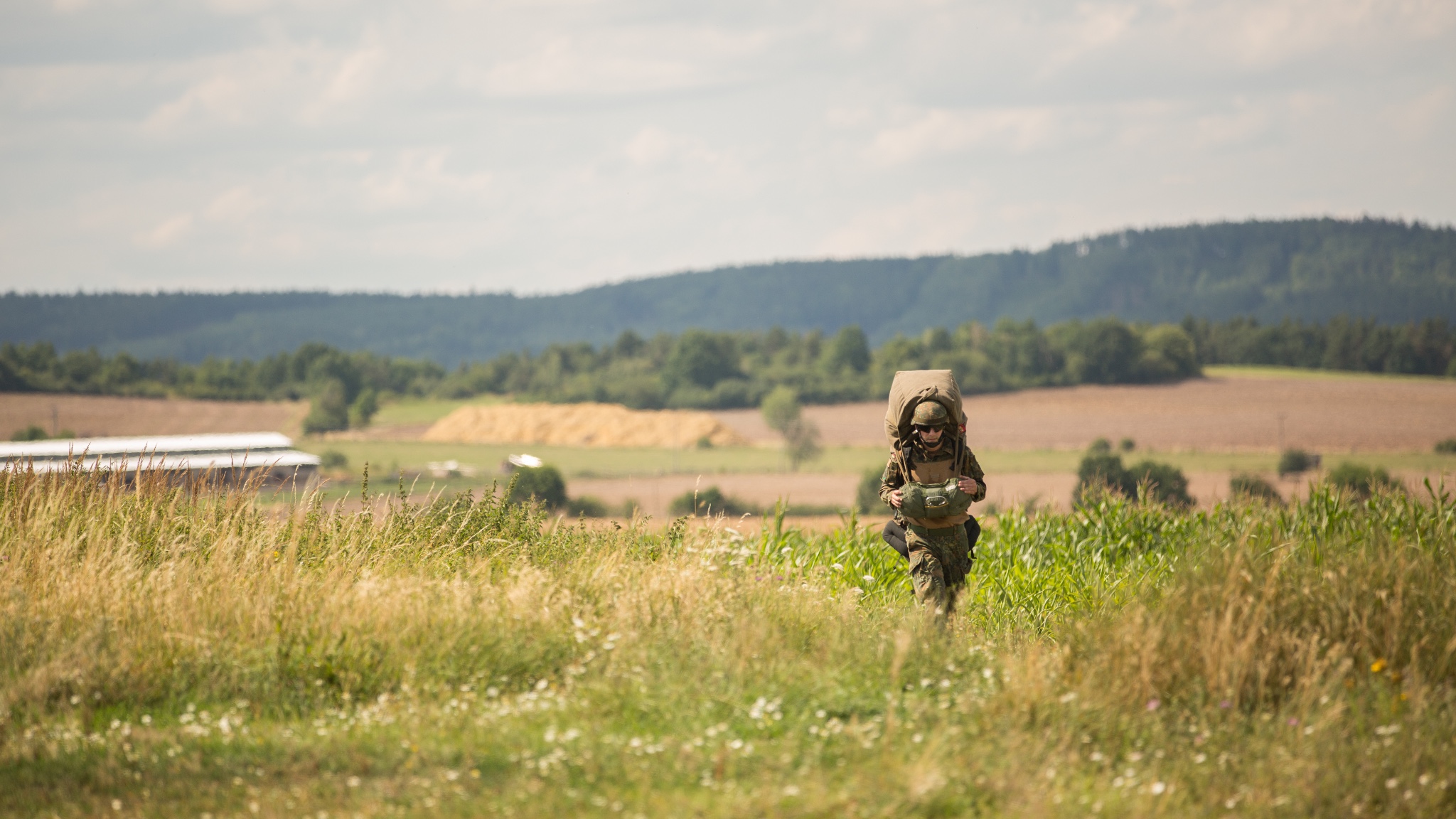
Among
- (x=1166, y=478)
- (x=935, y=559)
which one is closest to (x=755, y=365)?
(x=1166, y=478)

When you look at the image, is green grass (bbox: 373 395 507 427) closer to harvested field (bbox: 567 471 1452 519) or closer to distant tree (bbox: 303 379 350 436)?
distant tree (bbox: 303 379 350 436)

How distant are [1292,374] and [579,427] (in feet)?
251

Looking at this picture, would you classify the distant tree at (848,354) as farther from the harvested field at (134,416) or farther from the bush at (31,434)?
the bush at (31,434)

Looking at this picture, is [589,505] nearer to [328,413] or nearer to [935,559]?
[328,413]

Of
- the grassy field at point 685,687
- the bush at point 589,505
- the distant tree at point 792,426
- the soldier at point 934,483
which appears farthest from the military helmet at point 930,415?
the distant tree at point 792,426

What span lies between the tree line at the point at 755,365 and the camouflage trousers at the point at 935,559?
309ft

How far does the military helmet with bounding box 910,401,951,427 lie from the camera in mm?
7305

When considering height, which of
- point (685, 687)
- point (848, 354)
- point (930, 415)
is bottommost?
point (685, 687)

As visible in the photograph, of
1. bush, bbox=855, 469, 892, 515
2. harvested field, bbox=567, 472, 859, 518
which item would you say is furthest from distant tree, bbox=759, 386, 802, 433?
bush, bbox=855, 469, 892, 515

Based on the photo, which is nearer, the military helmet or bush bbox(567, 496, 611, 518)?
the military helmet

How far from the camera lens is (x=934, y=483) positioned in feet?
25.0

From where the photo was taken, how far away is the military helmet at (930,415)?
730cm

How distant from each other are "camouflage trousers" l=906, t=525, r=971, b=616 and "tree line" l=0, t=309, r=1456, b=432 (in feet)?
309

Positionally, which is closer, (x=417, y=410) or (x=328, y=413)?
(x=328, y=413)
